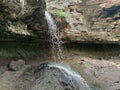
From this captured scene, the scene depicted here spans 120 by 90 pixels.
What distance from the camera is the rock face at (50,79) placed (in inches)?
293

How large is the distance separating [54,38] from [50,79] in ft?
6.76

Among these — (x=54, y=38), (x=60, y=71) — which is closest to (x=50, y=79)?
(x=60, y=71)

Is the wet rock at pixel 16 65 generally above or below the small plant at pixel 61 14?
below

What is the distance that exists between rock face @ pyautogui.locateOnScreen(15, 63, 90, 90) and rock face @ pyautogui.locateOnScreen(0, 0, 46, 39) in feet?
4.07

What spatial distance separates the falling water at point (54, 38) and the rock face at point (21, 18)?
28cm

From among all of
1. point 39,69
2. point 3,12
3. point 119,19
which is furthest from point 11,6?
point 119,19

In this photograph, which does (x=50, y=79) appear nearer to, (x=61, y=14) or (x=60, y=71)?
(x=60, y=71)

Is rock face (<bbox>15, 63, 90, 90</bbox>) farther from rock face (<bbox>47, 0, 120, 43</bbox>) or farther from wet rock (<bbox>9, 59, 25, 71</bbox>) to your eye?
rock face (<bbox>47, 0, 120, 43</bbox>)

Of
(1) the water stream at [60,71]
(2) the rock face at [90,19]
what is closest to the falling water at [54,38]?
(1) the water stream at [60,71]

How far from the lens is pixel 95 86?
806cm

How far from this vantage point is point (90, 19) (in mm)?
10422

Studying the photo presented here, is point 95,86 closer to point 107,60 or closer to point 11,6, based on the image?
point 107,60

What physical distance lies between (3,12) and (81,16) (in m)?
3.26

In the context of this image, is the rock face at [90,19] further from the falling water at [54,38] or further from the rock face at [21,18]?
the rock face at [21,18]
